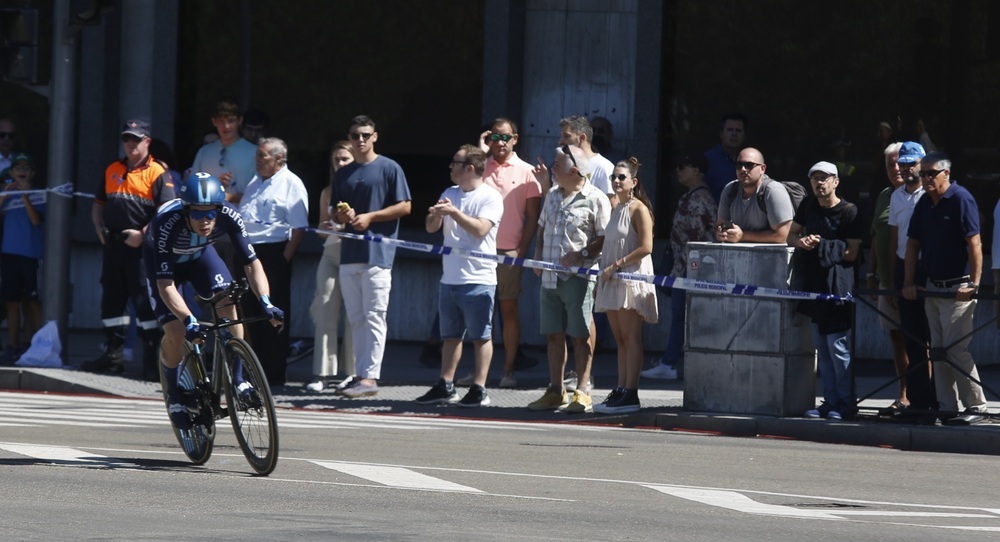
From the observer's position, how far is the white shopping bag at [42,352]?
1602 centimetres

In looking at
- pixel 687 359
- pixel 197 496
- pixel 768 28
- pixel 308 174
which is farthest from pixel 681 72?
pixel 197 496

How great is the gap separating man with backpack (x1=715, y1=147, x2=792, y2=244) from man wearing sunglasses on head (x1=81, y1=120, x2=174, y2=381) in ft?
15.3

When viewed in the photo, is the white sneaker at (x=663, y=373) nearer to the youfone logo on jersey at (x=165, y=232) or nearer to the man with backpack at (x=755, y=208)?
the man with backpack at (x=755, y=208)

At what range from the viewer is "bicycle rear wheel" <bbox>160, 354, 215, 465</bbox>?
35.0ft

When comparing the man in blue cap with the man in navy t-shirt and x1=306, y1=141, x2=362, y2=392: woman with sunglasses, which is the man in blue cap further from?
x1=306, y1=141, x2=362, y2=392: woman with sunglasses

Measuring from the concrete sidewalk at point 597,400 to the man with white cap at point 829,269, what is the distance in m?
0.28

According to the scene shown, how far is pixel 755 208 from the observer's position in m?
13.6

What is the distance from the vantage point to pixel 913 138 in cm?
1742

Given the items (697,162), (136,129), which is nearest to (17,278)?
(136,129)

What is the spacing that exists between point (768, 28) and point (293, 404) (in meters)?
6.29

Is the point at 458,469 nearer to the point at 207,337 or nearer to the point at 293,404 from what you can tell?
the point at 207,337

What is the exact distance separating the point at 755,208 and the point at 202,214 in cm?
468

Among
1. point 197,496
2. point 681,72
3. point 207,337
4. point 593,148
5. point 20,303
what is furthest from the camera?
point 681,72

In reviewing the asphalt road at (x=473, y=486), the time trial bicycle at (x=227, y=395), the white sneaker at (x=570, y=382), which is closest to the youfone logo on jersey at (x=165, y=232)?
the time trial bicycle at (x=227, y=395)
